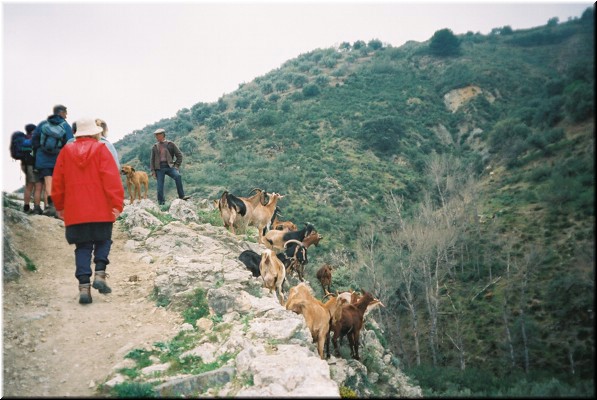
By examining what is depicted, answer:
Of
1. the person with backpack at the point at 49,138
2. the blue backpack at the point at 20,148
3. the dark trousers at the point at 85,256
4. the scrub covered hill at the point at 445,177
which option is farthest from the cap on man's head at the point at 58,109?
the scrub covered hill at the point at 445,177

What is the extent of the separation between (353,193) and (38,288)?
29.0 m

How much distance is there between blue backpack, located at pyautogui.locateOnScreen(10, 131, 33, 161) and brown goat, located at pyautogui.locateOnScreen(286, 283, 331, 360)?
7.06 metres

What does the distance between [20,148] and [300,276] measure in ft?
25.6

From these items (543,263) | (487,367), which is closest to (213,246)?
(543,263)

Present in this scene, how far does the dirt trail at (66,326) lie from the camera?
3.92 meters

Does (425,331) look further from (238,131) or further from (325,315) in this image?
(238,131)

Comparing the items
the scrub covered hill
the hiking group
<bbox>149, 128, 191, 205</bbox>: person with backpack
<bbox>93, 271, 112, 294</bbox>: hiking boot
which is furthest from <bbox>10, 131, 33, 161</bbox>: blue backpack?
the scrub covered hill

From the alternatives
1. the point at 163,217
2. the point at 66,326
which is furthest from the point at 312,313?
the point at 163,217

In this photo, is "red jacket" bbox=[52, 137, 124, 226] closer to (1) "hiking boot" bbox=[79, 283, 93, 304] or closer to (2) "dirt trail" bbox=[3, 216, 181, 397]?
(1) "hiking boot" bbox=[79, 283, 93, 304]

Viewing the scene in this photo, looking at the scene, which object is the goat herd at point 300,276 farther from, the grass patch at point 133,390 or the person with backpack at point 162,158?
the grass patch at point 133,390

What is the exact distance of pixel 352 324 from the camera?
798 centimetres

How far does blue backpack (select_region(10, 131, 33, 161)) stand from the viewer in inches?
342

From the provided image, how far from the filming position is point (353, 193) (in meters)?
33.4

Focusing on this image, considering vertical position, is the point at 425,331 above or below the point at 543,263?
below
